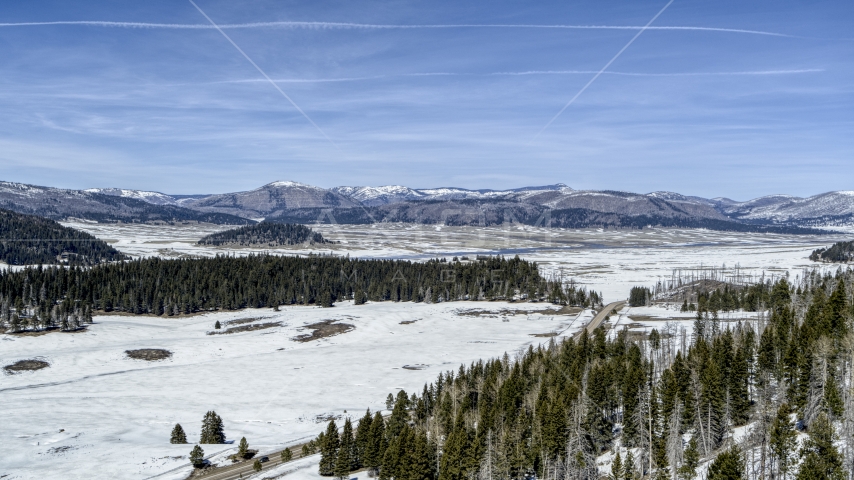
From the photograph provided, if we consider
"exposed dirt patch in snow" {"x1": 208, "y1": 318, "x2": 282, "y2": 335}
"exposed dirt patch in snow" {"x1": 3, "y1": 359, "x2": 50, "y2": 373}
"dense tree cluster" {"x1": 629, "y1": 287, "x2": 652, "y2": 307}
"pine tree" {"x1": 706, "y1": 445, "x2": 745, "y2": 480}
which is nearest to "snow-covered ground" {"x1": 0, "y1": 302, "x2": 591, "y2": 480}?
"exposed dirt patch in snow" {"x1": 3, "y1": 359, "x2": 50, "y2": 373}

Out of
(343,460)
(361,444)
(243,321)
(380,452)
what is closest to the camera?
(343,460)

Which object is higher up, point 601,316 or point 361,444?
point 601,316

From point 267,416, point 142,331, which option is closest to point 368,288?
point 142,331

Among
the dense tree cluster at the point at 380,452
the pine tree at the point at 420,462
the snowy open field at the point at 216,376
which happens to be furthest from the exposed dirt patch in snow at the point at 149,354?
the pine tree at the point at 420,462

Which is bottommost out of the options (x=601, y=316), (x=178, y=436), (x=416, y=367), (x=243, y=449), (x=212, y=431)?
(x=416, y=367)

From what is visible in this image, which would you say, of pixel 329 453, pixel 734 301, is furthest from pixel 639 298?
pixel 329 453

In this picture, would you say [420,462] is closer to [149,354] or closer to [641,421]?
[641,421]

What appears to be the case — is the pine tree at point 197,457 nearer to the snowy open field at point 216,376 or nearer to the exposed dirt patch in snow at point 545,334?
the snowy open field at point 216,376

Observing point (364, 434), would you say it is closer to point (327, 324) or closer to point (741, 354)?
point (741, 354)
